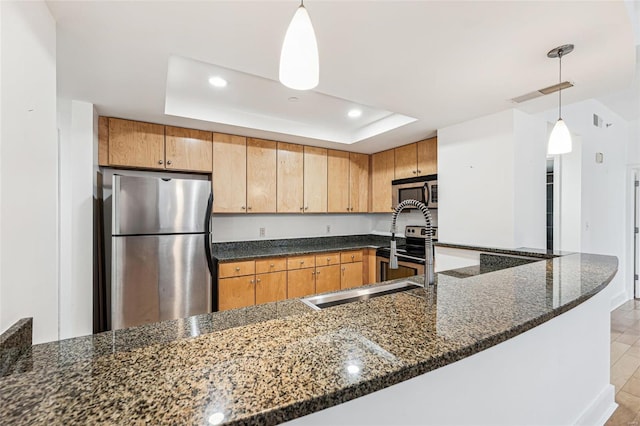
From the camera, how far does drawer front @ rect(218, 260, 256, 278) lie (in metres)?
2.96

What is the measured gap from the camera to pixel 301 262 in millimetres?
3430

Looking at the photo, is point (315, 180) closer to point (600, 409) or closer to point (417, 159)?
point (417, 159)

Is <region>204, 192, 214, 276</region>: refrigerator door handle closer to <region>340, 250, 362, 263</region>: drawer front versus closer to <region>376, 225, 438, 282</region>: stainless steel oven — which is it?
<region>340, 250, 362, 263</region>: drawer front

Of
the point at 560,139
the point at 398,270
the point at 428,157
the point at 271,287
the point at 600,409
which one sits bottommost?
the point at 600,409

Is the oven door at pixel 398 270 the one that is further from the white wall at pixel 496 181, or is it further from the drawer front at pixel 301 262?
the drawer front at pixel 301 262

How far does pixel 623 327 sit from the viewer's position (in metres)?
3.17

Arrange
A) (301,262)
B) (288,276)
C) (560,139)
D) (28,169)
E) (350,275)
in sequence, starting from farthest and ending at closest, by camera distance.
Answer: (350,275), (301,262), (288,276), (560,139), (28,169)

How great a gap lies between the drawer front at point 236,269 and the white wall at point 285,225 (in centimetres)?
61

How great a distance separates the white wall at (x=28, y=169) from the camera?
0.93 meters

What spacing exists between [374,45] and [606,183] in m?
4.01

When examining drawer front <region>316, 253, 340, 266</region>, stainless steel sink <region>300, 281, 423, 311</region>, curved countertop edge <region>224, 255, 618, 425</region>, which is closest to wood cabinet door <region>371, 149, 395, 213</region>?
drawer front <region>316, 253, 340, 266</region>

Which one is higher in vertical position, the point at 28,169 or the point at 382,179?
the point at 382,179

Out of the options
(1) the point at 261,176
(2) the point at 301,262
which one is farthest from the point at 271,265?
(1) the point at 261,176

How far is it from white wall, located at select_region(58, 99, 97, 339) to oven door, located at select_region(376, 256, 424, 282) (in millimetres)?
3018
